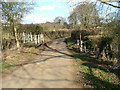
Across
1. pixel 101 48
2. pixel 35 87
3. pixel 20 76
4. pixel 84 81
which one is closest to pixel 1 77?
pixel 20 76

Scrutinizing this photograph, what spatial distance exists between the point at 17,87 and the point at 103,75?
4.15 meters

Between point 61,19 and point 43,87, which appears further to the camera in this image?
point 61,19

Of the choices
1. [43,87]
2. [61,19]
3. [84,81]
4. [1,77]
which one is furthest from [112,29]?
[61,19]

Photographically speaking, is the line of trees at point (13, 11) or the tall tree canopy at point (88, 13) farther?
the line of trees at point (13, 11)

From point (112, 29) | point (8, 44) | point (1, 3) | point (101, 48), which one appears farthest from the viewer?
point (8, 44)

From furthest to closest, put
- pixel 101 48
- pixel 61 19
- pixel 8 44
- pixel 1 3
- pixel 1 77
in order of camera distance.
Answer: pixel 61 19, pixel 8 44, pixel 1 3, pixel 101 48, pixel 1 77

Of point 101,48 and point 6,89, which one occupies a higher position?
point 101,48

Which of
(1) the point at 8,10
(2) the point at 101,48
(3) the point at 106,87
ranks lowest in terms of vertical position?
(3) the point at 106,87

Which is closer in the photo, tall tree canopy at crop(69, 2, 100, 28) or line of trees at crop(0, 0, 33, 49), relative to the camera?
tall tree canopy at crop(69, 2, 100, 28)

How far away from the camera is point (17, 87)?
4.72m

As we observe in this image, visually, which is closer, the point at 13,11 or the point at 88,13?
the point at 13,11

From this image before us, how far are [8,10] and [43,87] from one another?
9535 mm

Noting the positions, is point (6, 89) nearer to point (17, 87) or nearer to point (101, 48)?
point (17, 87)

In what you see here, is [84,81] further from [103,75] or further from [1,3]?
[1,3]
